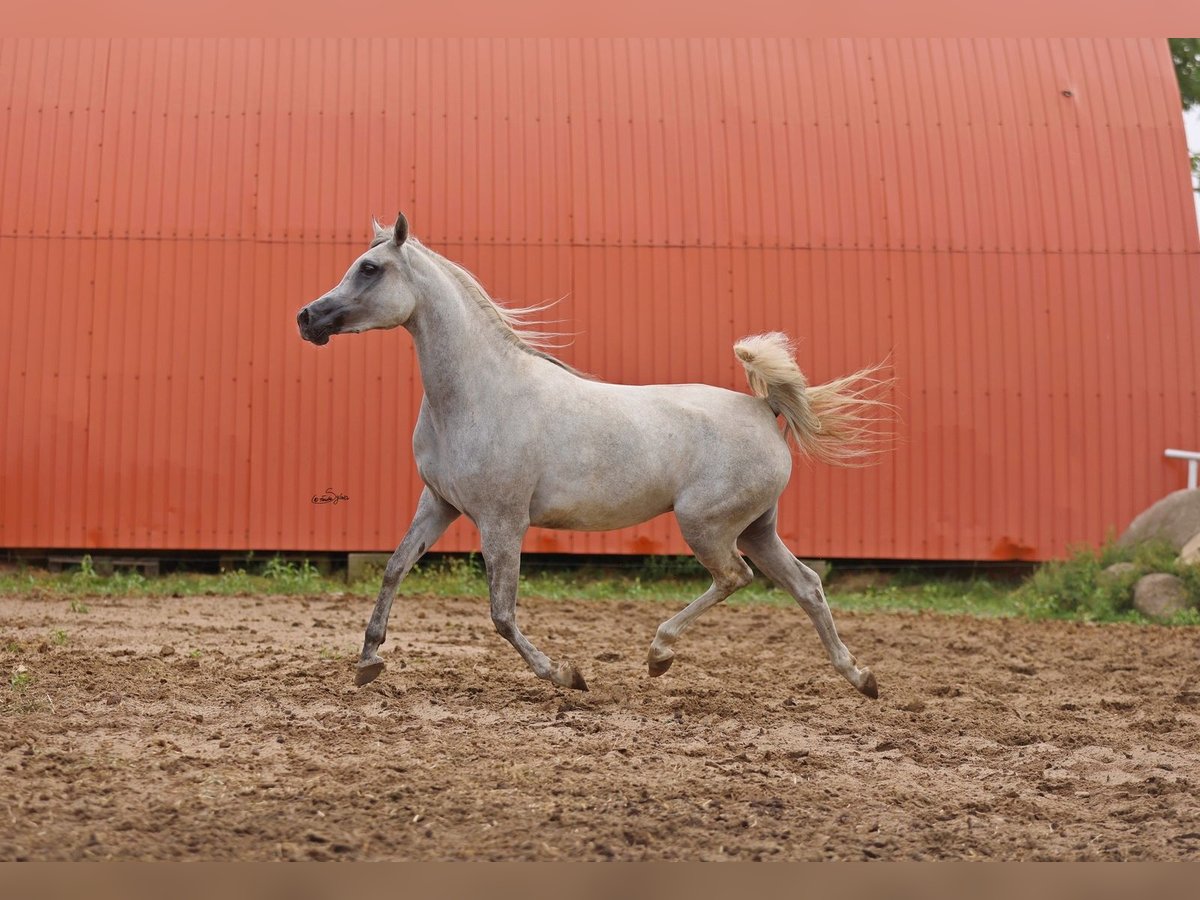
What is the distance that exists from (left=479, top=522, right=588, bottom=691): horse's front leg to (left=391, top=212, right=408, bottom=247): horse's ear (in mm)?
1515

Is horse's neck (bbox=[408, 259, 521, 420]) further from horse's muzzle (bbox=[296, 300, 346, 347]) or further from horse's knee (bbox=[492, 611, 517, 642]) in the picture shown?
horse's knee (bbox=[492, 611, 517, 642])

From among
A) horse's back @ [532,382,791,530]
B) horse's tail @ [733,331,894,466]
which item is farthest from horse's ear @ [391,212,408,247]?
horse's tail @ [733,331,894,466]

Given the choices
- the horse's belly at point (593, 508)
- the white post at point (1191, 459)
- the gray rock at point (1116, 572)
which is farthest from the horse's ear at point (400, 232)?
the white post at point (1191, 459)

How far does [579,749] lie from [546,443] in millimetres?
1774

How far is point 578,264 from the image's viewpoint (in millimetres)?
13227

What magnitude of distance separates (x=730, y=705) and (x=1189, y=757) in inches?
85.6

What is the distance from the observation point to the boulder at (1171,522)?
40.2ft

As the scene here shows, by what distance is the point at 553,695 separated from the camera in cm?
673

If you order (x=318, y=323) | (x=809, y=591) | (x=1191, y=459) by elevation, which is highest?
(x=318, y=323)

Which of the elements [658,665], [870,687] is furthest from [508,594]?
[870,687]

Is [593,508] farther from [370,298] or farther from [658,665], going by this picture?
[370,298]

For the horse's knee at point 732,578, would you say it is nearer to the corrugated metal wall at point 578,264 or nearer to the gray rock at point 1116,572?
the corrugated metal wall at point 578,264

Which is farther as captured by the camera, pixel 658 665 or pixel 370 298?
pixel 658 665

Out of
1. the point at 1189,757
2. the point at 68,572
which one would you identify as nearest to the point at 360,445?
the point at 68,572
